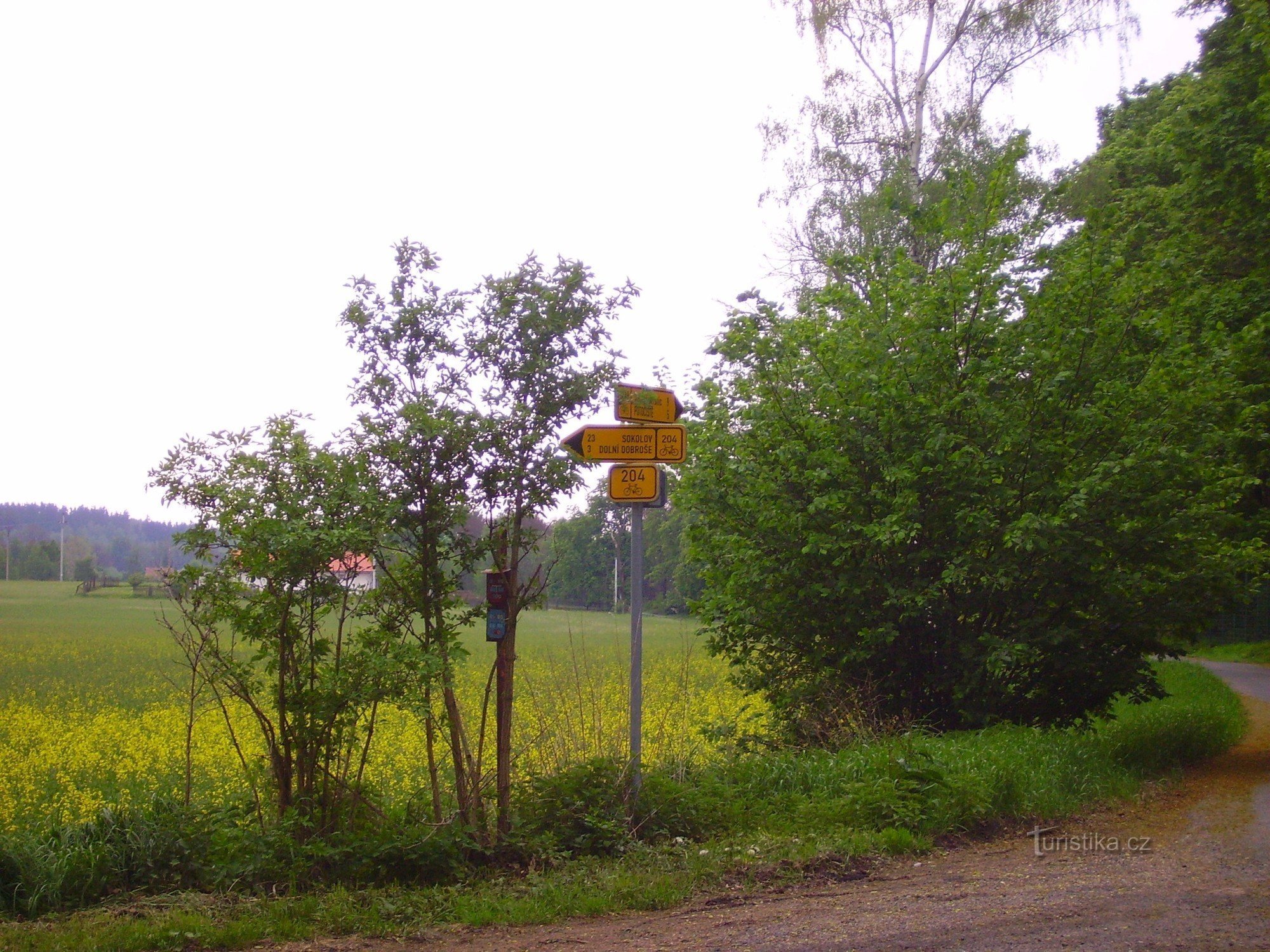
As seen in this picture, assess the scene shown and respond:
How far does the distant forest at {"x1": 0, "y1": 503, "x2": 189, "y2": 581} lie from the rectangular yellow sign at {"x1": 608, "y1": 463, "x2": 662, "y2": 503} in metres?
4.58

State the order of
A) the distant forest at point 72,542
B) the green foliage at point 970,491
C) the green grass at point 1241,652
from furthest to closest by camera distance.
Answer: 1. the green grass at point 1241,652
2. the distant forest at point 72,542
3. the green foliage at point 970,491

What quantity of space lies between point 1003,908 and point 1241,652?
31786 millimetres

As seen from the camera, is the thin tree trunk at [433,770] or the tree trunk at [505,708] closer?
the thin tree trunk at [433,770]

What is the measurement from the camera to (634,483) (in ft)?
23.9

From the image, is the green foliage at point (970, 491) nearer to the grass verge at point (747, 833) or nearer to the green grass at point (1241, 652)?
the grass verge at point (747, 833)

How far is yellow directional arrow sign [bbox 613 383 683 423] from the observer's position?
7207 mm

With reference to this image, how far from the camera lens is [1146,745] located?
416 inches

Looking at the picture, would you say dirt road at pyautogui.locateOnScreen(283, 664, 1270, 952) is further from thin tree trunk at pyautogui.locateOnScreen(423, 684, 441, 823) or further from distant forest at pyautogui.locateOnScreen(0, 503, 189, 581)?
distant forest at pyautogui.locateOnScreen(0, 503, 189, 581)

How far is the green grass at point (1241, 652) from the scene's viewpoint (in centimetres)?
3040

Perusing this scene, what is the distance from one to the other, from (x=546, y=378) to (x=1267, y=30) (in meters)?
10.3

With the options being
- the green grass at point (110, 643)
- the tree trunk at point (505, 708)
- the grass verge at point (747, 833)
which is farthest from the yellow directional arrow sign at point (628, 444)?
the green grass at point (110, 643)

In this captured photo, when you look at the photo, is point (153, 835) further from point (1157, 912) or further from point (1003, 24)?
point (1003, 24)

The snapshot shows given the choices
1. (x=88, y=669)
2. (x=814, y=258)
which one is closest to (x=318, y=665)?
(x=88, y=669)

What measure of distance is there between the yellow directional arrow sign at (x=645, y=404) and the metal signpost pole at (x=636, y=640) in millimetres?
618
